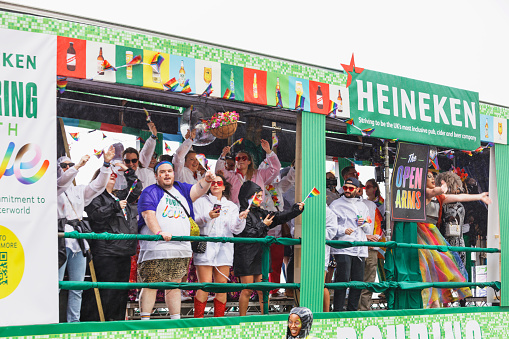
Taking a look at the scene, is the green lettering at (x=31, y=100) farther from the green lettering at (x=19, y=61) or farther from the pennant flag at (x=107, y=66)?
the pennant flag at (x=107, y=66)

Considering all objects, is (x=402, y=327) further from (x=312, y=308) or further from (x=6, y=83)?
(x=6, y=83)

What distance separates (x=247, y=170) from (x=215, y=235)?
124 cm

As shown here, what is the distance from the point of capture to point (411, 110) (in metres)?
8.41

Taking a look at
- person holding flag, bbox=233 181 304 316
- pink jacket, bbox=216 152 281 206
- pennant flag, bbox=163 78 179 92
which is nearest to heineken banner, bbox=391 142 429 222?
pink jacket, bbox=216 152 281 206

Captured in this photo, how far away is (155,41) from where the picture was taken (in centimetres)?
649

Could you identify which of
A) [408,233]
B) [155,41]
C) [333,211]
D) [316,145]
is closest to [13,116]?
[155,41]

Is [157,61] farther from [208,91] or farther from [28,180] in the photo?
[28,180]

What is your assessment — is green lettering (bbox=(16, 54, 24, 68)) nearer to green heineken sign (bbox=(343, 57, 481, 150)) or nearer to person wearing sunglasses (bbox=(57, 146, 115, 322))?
person wearing sunglasses (bbox=(57, 146, 115, 322))

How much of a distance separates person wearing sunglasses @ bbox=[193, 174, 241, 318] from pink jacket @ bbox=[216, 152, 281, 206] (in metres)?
0.73

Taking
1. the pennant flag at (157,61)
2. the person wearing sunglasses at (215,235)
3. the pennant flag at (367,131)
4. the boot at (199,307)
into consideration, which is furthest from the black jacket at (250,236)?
the pennant flag at (157,61)

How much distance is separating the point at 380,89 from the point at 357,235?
1794 millimetres

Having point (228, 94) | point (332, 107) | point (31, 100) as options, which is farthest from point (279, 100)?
point (31, 100)

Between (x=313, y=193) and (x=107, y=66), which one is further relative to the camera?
(x=313, y=193)

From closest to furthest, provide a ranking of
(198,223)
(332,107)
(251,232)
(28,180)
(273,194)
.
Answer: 1. (28,180)
2. (198,223)
3. (251,232)
4. (332,107)
5. (273,194)
